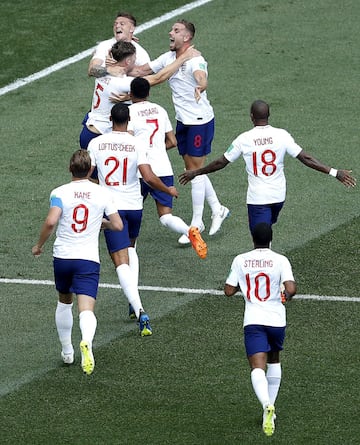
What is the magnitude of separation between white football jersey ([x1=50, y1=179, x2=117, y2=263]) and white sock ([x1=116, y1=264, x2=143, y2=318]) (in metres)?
1.16

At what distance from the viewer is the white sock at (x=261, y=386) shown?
34.8 ft

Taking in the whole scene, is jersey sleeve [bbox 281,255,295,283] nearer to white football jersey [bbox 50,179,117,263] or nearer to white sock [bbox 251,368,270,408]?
white sock [bbox 251,368,270,408]

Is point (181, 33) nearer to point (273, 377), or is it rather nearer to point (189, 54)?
point (189, 54)

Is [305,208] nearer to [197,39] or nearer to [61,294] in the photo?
[61,294]

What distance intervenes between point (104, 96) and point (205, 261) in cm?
250

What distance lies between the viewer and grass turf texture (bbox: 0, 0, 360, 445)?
37.4 feet

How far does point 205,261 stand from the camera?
51.4 feet

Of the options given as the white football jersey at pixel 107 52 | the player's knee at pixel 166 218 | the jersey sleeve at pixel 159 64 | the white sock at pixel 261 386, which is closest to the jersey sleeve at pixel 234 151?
the player's knee at pixel 166 218

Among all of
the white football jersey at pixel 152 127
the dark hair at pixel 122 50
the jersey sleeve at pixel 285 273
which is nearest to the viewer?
the jersey sleeve at pixel 285 273

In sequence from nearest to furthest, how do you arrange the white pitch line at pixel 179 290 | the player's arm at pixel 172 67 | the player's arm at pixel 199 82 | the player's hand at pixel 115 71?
the white pitch line at pixel 179 290
the player's hand at pixel 115 71
the player's arm at pixel 199 82
the player's arm at pixel 172 67

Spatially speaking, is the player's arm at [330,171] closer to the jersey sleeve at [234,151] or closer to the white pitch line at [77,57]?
the jersey sleeve at [234,151]

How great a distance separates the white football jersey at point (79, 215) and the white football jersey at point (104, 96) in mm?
3771

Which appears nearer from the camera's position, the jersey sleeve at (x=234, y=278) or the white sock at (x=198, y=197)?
the jersey sleeve at (x=234, y=278)

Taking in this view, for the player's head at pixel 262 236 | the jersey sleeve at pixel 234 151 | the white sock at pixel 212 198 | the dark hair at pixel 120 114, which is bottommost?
the white sock at pixel 212 198
